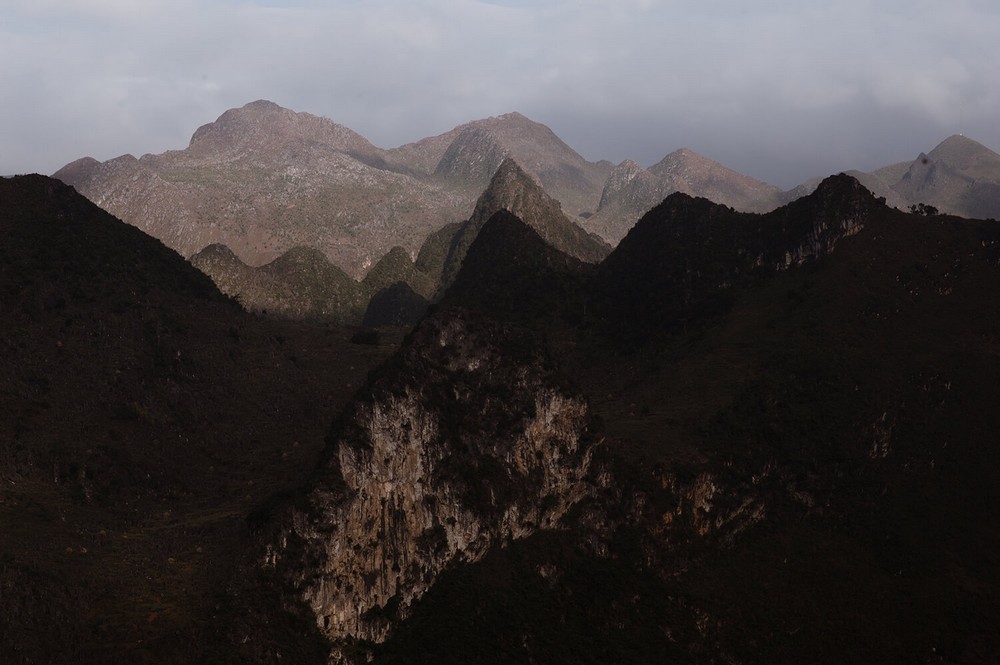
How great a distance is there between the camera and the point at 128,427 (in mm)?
104562

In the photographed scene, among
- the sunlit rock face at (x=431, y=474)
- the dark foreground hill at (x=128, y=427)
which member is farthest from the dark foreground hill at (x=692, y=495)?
the dark foreground hill at (x=128, y=427)

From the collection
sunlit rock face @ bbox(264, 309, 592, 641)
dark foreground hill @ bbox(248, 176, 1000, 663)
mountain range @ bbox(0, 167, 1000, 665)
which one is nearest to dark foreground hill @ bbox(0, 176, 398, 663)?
mountain range @ bbox(0, 167, 1000, 665)

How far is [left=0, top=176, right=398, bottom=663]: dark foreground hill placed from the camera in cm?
6650

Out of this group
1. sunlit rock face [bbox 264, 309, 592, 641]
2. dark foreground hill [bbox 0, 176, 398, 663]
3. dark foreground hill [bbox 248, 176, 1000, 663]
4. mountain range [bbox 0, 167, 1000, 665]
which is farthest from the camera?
dark foreground hill [bbox 248, 176, 1000, 663]

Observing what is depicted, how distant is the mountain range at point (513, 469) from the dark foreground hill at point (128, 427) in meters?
0.39

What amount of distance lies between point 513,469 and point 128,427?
51038mm

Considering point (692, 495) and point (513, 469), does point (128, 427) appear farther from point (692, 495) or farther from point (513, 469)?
point (692, 495)

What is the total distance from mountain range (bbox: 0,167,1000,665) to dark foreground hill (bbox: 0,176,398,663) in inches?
15.4

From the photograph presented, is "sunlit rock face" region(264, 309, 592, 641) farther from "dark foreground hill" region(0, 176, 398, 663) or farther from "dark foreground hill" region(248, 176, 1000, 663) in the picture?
"dark foreground hill" region(0, 176, 398, 663)

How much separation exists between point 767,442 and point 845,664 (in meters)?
31.5

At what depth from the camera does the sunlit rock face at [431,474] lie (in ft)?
244

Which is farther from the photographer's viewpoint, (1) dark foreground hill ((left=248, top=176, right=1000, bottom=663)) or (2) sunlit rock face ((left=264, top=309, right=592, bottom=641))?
(1) dark foreground hill ((left=248, top=176, right=1000, bottom=663))

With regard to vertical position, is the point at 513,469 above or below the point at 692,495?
above

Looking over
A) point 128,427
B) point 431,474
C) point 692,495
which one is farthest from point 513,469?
point 128,427
